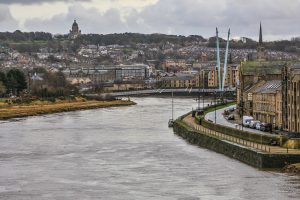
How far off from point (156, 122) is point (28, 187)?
31.8m

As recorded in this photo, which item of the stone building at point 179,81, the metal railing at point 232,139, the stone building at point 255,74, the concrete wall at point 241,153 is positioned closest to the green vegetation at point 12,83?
the stone building at point 255,74

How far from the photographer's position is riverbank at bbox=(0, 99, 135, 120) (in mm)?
69906

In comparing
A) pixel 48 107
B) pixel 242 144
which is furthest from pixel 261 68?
pixel 48 107

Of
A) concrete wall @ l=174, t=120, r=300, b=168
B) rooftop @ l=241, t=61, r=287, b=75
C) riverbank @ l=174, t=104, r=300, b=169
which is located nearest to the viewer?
concrete wall @ l=174, t=120, r=300, b=168

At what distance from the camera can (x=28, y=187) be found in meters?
28.0

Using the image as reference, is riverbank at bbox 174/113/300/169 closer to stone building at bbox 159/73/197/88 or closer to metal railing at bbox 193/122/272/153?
metal railing at bbox 193/122/272/153

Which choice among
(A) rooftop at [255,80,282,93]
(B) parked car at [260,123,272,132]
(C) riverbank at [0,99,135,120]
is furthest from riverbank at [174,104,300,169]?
(C) riverbank at [0,99,135,120]

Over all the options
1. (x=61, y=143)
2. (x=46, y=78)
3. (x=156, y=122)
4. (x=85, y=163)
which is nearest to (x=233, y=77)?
(x=46, y=78)

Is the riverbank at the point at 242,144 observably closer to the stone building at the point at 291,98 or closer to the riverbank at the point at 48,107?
the stone building at the point at 291,98

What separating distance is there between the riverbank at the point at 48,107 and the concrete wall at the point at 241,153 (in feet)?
91.3

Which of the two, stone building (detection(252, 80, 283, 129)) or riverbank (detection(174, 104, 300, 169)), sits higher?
stone building (detection(252, 80, 283, 129))

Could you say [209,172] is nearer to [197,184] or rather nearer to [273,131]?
[197,184]

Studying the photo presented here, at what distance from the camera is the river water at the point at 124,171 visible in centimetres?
2667

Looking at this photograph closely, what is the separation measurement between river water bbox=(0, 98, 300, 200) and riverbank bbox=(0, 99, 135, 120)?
69.1ft
